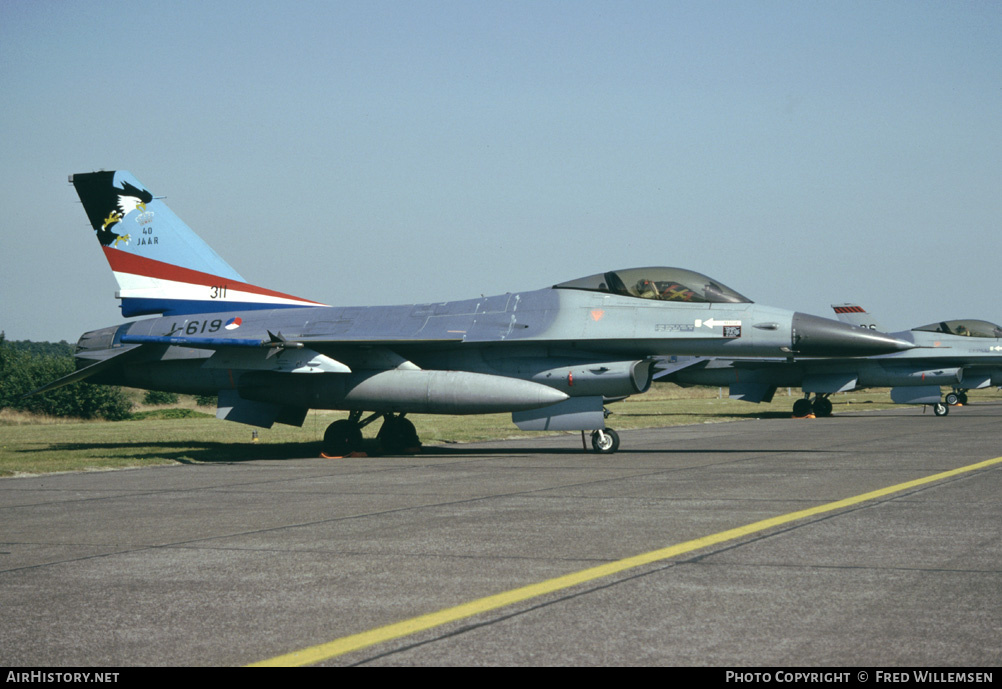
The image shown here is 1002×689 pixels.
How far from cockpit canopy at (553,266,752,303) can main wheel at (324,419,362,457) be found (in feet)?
15.5

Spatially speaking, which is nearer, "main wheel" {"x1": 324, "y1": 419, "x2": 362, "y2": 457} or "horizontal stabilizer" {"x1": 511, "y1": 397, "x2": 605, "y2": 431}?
"horizontal stabilizer" {"x1": 511, "y1": 397, "x2": 605, "y2": 431}

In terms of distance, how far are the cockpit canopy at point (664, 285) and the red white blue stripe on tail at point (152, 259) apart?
6.23m

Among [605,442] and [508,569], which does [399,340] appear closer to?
[605,442]

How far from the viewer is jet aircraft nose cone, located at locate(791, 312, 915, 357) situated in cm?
1452

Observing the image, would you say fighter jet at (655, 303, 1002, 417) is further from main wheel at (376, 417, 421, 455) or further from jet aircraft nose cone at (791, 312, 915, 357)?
jet aircraft nose cone at (791, 312, 915, 357)

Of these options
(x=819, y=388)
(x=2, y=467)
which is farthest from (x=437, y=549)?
(x=819, y=388)

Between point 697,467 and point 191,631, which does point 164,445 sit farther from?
point 191,631

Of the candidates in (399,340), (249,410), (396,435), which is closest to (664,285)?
(399,340)

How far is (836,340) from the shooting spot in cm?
1454

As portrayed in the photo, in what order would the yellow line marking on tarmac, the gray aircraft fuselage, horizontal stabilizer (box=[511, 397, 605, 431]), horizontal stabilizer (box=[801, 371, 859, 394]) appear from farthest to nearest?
horizontal stabilizer (box=[801, 371, 859, 394]), the gray aircraft fuselage, horizontal stabilizer (box=[511, 397, 605, 431]), the yellow line marking on tarmac

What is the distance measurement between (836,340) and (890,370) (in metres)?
18.8

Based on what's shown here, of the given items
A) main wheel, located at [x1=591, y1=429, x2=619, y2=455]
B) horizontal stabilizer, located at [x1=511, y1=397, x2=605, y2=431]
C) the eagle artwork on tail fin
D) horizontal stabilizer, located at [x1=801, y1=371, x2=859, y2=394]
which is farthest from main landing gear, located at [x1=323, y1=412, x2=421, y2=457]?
→ horizontal stabilizer, located at [x1=801, y1=371, x2=859, y2=394]

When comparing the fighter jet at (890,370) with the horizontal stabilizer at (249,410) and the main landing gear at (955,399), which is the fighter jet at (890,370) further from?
the horizontal stabilizer at (249,410)

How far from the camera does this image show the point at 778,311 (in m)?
15.1
